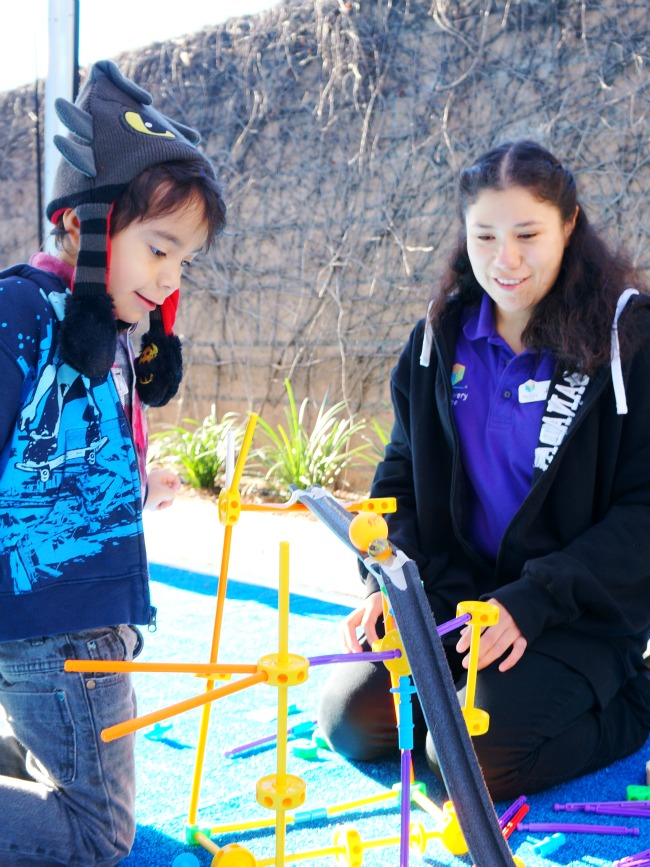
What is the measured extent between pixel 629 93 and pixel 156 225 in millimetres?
3493

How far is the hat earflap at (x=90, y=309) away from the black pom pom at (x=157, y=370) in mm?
210

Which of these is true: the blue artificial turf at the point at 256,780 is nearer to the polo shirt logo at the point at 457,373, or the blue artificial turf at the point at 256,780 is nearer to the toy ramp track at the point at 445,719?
the toy ramp track at the point at 445,719

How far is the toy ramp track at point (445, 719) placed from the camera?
2.97ft

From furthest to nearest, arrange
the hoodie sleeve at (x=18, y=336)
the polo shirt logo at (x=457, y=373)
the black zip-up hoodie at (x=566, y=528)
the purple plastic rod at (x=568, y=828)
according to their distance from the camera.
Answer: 1. the polo shirt logo at (x=457, y=373)
2. the black zip-up hoodie at (x=566, y=528)
3. the purple plastic rod at (x=568, y=828)
4. the hoodie sleeve at (x=18, y=336)

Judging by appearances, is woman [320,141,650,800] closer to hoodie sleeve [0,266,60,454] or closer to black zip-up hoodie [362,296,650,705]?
black zip-up hoodie [362,296,650,705]

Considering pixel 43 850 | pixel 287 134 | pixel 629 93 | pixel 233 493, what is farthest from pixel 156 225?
pixel 287 134

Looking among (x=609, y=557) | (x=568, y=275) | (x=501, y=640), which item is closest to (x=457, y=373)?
(x=568, y=275)

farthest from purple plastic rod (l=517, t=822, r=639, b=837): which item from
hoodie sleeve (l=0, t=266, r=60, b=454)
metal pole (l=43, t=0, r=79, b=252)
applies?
metal pole (l=43, t=0, r=79, b=252)

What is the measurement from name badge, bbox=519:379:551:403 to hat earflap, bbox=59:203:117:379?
898 millimetres

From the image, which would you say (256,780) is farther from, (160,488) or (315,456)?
(315,456)

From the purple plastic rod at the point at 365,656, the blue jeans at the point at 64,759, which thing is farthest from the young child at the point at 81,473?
the purple plastic rod at the point at 365,656

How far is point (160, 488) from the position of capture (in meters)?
1.57

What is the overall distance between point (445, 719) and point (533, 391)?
101 centimetres

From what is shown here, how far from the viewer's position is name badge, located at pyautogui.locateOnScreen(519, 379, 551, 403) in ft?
5.92
